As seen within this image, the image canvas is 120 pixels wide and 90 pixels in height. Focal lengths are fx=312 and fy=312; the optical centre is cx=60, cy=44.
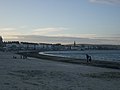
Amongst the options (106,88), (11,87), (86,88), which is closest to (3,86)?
(11,87)

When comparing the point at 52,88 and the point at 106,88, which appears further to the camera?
the point at 106,88

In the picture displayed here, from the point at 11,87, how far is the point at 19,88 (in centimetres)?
52

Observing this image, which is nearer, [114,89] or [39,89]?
[39,89]

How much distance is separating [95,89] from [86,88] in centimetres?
56

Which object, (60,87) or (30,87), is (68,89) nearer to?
(60,87)

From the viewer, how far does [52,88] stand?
56.0ft

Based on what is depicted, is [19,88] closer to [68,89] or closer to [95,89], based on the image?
[68,89]

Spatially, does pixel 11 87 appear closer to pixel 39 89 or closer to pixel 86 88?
pixel 39 89

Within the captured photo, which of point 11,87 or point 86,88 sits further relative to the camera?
point 86,88

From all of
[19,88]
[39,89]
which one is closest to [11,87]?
[19,88]

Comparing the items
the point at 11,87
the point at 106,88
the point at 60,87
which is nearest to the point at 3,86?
the point at 11,87

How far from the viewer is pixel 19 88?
16.5 metres

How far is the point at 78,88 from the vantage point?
17.6m

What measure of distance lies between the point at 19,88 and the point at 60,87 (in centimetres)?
248
